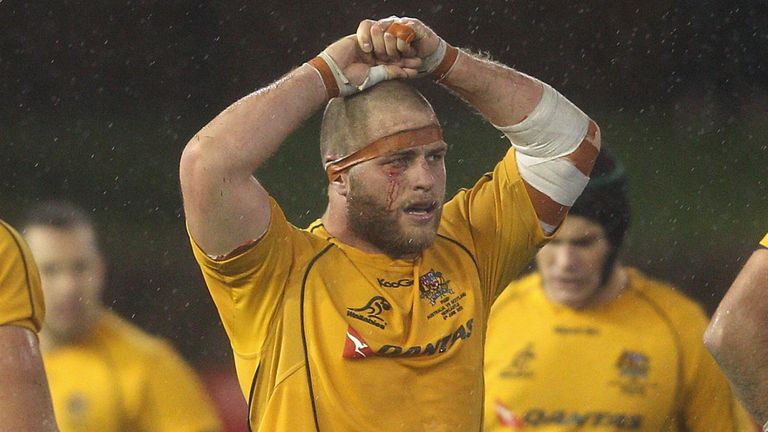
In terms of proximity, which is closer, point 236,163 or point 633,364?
point 236,163

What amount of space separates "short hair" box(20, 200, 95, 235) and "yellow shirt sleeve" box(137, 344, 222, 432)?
84 cm

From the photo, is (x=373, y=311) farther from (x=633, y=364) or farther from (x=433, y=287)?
(x=633, y=364)

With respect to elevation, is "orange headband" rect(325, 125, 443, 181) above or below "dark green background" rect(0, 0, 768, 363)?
above

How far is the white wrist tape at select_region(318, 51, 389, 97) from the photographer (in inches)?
135

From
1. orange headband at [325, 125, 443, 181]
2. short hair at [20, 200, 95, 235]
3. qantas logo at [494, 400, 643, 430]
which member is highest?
orange headband at [325, 125, 443, 181]

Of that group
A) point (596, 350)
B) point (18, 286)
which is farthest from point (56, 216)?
point (18, 286)

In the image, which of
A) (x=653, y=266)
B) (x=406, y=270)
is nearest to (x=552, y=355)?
(x=406, y=270)

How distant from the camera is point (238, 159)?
10.8 ft

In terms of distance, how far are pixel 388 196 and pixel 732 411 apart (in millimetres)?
1710

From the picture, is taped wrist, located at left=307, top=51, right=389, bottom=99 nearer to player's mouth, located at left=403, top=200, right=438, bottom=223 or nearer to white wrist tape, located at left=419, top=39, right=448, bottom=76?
white wrist tape, located at left=419, top=39, right=448, bottom=76

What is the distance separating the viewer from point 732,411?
470cm

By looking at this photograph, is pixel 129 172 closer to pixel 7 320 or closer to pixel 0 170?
pixel 0 170

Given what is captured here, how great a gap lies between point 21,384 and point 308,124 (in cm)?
512

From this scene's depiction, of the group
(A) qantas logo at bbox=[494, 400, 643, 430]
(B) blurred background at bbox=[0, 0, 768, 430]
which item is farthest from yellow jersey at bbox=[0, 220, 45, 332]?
(B) blurred background at bbox=[0, 0, 768, 430]
